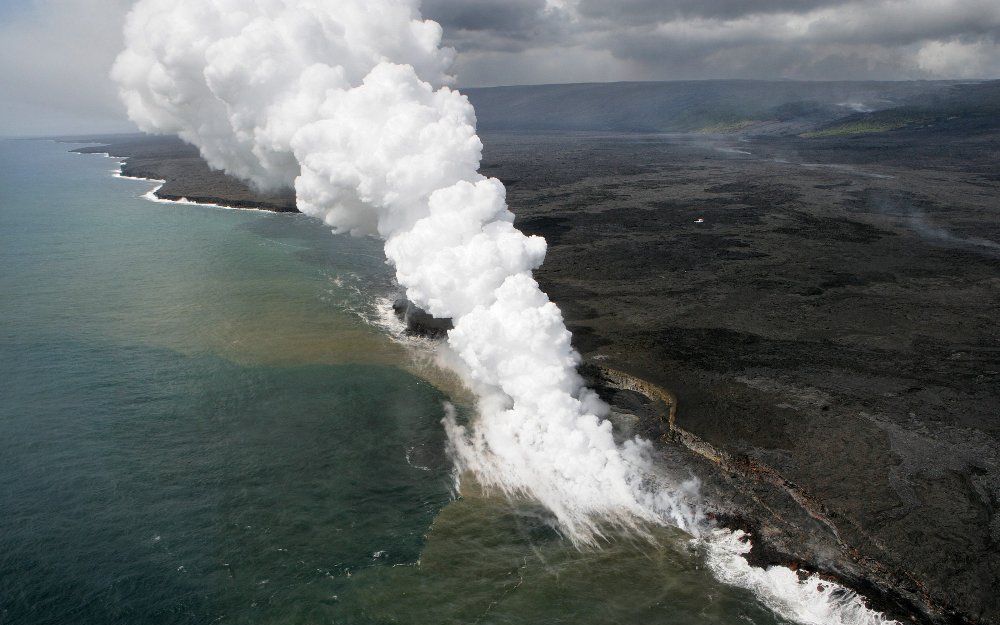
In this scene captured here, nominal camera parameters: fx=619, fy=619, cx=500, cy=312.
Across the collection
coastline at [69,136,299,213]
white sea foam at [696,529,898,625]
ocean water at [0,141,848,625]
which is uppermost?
coastline at [69,136,299,213]

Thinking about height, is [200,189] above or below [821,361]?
above

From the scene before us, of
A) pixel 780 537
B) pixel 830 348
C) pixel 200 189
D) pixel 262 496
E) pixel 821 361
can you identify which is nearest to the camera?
pixel 780 537


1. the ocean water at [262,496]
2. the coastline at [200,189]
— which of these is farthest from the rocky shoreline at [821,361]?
the coastline at [200,189]

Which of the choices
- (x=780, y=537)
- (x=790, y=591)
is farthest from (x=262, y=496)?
(x=780, y=537)

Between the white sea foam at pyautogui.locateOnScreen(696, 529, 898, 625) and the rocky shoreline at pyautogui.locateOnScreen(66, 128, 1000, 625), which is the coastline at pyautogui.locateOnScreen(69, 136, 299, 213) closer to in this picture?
the rocky shoreline at pyautogui.locateOnScreen(66, 128, 1000, 625)

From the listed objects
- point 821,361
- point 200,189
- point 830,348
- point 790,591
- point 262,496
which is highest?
point 200,189

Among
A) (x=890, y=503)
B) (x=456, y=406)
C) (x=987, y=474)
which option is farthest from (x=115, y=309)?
(x=987, y=474)

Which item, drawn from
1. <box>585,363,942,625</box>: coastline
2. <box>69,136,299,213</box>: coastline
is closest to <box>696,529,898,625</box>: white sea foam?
<box>585,363,942,625</box>: coastline

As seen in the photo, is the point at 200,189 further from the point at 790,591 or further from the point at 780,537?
the point at 790,591

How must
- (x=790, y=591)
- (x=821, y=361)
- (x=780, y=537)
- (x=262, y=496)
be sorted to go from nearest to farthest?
(x=790, y=591)
(x=780, y=537)
(x=262, y=496)
(x=821, y=361)
